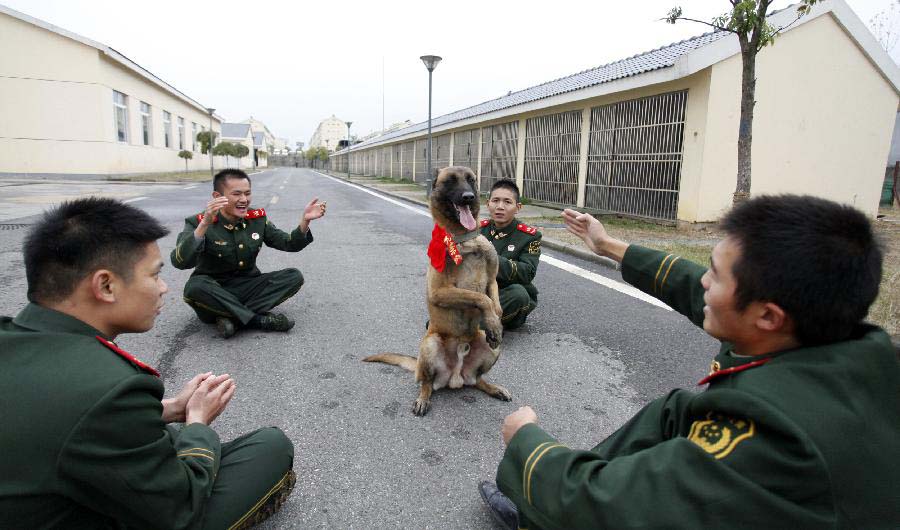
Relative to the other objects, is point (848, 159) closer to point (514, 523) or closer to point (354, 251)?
point (354, 251)

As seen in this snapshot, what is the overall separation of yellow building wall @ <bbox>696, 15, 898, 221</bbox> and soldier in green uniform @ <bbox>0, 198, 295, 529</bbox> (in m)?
11.0

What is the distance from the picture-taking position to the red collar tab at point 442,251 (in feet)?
11.5

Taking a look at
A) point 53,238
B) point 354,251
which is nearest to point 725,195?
point 354,251

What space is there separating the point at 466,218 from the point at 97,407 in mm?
2617

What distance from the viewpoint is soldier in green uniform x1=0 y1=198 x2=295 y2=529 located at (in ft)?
4.46

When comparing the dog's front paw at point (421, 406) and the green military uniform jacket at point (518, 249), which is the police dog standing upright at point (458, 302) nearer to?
the dog's front paw at point (421, 406)

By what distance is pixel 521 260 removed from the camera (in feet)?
15.8

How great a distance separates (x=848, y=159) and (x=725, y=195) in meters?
4.65

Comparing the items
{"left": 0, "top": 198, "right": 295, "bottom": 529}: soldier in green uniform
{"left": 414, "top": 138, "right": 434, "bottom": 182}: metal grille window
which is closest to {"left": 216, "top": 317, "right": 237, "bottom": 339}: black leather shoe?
{"left": 0, "top": 198, "right": 295, "bottom": 529}: soldier in green uniform

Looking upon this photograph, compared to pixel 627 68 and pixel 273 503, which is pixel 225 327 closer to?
pixel 273 503

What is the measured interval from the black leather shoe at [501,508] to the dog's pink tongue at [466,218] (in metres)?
1.78

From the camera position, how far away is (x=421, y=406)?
3.31m

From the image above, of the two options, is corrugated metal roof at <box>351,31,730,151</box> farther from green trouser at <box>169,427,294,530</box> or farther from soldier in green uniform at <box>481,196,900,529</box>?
green trouser at <box>169,427,294,530</box>

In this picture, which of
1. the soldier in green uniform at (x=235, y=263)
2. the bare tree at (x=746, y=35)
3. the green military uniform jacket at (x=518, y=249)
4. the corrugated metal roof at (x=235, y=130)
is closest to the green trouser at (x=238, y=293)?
the soldier in green uniform at (x=235, y=263)
